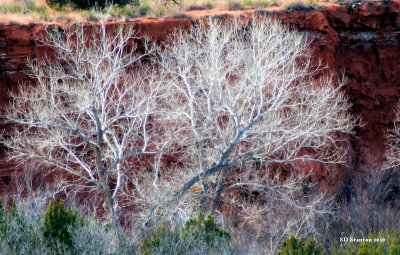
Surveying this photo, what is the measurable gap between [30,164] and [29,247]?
806cm

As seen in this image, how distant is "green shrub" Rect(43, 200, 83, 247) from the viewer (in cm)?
1120

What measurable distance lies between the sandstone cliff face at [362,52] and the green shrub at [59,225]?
1063cm

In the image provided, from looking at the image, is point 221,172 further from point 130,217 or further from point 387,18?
point 387,18

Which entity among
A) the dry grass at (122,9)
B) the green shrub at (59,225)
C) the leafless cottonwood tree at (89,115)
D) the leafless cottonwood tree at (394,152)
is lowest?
the leafless cottonwood tree at (394,152)

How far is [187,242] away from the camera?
10500 mm

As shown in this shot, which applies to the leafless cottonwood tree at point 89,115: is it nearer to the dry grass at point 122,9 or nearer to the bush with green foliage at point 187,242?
the dry grass at point 122,9

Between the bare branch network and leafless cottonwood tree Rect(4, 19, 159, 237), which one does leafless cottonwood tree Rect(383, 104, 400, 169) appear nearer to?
the bare branch network

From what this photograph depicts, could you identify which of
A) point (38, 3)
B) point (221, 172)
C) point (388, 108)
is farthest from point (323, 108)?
point (38, 3)

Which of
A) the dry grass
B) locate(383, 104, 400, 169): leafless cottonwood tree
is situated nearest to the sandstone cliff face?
locate(383, 104, 400, 169): leafless cottonwood tree

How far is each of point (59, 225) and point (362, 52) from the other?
54.1 ft

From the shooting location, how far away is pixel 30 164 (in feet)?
58.9

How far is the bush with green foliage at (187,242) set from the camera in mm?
10227

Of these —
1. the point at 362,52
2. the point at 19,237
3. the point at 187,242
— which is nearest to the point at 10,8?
the point at 19,237

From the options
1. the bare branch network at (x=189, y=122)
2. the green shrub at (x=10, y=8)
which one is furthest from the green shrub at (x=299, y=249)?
the green shrub at (x=10, y=8)
